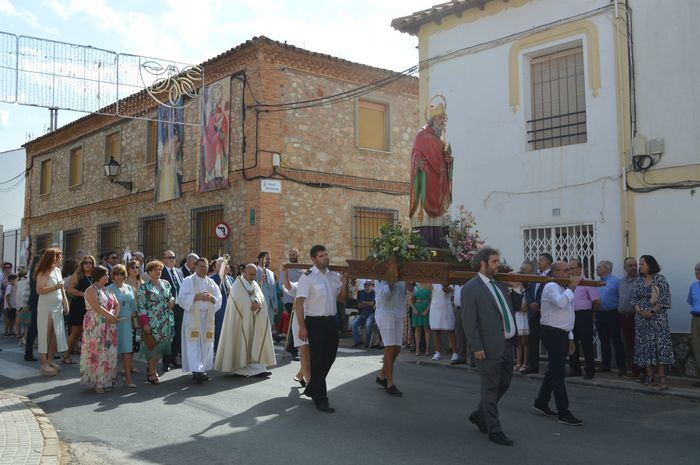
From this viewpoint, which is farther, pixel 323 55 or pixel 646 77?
pixel 323 55

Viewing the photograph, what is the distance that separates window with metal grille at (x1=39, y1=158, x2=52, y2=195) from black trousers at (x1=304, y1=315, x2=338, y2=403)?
24.9m

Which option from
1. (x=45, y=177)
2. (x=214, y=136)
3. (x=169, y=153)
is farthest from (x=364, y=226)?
(x=45, y=177)

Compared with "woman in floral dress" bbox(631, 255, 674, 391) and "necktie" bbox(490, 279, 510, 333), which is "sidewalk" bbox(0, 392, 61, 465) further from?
"woman in floral dress" bbox(631, 255, 674, 391)

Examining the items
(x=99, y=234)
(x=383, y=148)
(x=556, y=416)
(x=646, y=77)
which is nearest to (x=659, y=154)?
(x=646, y=77)

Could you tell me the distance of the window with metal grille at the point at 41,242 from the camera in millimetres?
28594

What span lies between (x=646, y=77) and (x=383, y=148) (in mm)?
10080

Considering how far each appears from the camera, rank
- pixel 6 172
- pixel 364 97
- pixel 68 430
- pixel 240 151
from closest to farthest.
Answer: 1. pixel 68 430
2. pixel 240 151
3. pixel 364 97
4. pixel 6 172

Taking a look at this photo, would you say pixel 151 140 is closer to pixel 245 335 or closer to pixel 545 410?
pixel 245 335

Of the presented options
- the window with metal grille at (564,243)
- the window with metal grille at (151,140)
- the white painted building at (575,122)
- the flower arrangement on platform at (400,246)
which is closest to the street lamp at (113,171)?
the window with metal grille at (151,140)

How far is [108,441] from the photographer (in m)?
6.29

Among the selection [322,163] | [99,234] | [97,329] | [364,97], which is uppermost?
[364,97]

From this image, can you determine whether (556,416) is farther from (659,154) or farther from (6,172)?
(6,172)

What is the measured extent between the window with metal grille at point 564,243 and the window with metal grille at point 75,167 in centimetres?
2011

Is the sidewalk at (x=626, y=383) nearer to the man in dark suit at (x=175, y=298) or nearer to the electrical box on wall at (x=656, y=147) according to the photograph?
the electrical box on wall at (x=656, y=147)
